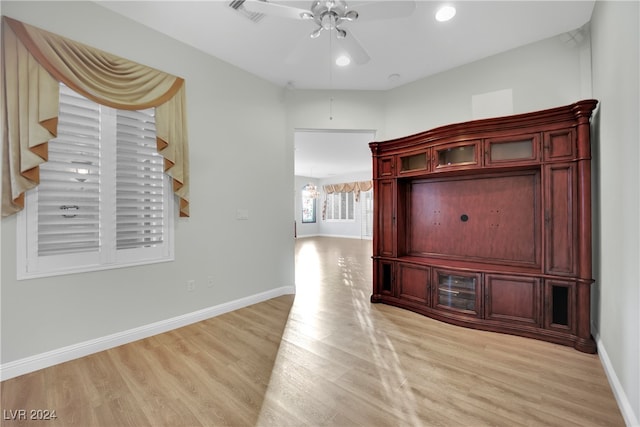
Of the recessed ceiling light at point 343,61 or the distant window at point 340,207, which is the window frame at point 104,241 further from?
the distant window at point 340,207

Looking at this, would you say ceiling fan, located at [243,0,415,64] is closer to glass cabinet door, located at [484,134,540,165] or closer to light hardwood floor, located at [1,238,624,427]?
glass cabinet door, located at [484,134,540,165]

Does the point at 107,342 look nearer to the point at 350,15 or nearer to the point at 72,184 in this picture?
the point at 72,184

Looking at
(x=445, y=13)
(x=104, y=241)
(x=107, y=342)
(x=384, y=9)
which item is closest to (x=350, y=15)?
(x=384, y=9)

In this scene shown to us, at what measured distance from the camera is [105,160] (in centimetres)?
251

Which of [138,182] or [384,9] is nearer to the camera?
[384,9]

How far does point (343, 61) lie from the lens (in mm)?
3330

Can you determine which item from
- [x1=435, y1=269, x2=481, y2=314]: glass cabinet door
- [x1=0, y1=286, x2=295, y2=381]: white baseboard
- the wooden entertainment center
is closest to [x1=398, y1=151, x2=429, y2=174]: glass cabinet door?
the wooden entertainment center

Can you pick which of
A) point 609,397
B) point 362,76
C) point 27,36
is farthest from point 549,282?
point 27,36

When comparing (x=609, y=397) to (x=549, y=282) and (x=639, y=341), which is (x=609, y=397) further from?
(x=549, y=282)

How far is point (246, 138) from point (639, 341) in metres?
3.82

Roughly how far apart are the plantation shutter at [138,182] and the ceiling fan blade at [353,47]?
6.56ft

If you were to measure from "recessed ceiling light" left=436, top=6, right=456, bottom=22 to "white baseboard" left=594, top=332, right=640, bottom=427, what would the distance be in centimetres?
309

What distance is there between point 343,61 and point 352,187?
8.71m

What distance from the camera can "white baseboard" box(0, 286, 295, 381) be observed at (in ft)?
6.87
